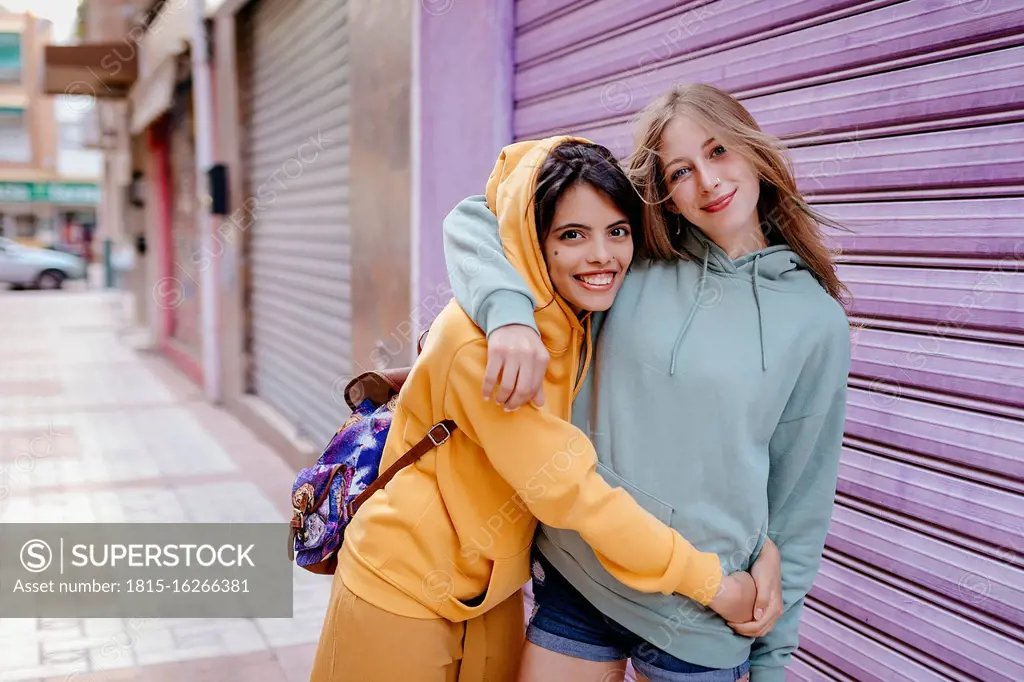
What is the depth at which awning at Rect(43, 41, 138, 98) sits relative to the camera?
12.5 m

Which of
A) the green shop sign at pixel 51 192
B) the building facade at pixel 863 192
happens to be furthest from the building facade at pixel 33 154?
the building facade at pixel 863 192

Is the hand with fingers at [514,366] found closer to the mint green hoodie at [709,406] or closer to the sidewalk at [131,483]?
the mint green hoodie at [709,406]

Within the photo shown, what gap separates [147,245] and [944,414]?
14360 millimetres

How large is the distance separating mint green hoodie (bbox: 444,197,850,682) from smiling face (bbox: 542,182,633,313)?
0.26 ft

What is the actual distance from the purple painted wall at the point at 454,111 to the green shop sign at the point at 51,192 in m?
32.9

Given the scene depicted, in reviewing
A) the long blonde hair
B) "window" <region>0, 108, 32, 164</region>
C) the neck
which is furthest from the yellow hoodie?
"window" <region>0, 108, 32, 164</region>

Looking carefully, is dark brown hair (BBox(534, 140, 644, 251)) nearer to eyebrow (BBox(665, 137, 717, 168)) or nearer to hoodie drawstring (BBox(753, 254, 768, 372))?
eyebrow (BBox(665, 137, 717, 168))

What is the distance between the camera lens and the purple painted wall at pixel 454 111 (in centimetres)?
394

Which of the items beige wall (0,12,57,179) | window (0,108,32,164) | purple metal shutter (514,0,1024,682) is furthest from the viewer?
window (0,108,32,164)

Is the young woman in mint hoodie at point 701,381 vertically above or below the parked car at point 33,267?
above

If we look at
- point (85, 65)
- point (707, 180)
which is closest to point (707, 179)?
point (707, 180)

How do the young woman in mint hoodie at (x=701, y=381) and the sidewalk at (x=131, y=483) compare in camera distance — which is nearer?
the young woman in mint hoodie at (x=701, y=381)

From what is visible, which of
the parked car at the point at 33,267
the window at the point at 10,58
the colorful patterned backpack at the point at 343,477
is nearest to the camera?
the colorful patterned backpack at the point at 343,477

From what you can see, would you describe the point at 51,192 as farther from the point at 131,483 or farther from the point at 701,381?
the point at 701,381
